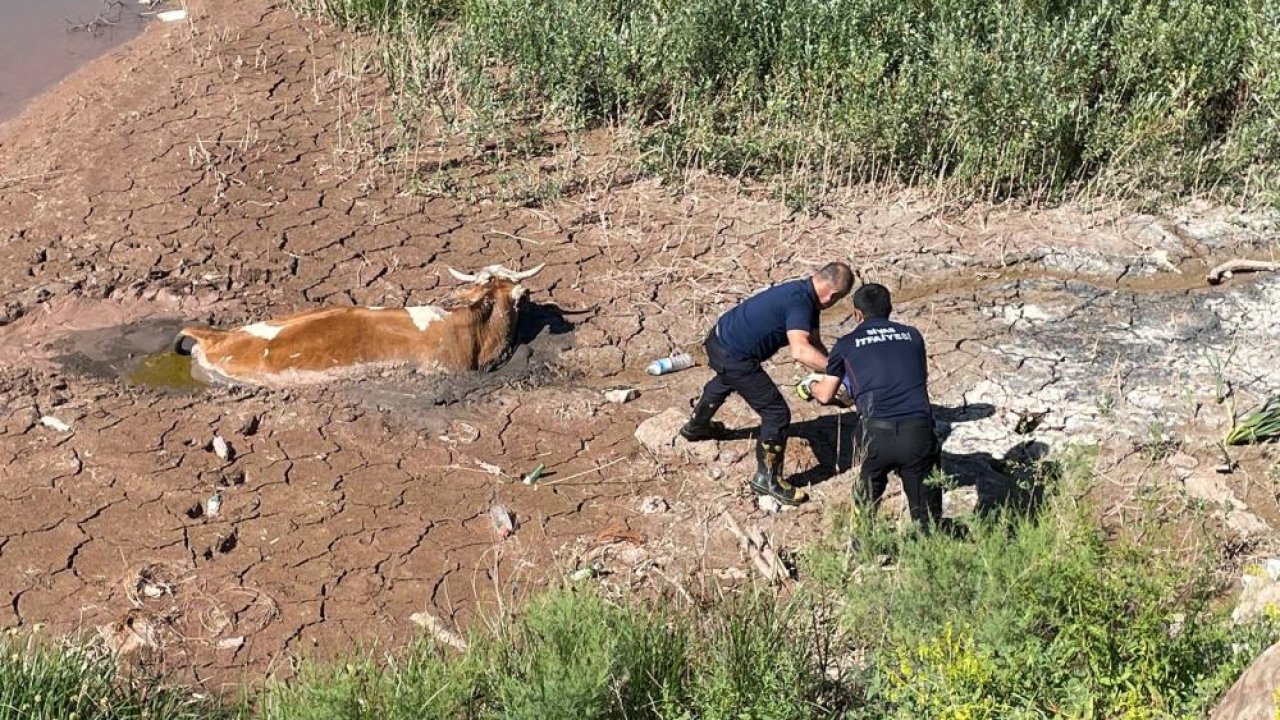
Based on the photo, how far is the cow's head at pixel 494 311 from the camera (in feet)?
29.1

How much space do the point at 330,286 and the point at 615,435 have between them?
2.44m

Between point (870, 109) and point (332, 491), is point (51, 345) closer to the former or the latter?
point (332, 491)

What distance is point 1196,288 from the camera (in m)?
9.76

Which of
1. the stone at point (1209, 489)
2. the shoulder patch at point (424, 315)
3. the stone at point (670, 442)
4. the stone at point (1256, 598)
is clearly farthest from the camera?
the shoulder patch at point (424, 315)

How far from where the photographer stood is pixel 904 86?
35.0ft

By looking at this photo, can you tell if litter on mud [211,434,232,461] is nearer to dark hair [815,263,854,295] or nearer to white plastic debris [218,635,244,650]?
white plastic debris [218,635,244,650]

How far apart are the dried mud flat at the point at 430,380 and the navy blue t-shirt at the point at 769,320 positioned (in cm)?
77

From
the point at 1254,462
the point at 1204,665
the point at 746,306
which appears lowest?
the point at 1254,462

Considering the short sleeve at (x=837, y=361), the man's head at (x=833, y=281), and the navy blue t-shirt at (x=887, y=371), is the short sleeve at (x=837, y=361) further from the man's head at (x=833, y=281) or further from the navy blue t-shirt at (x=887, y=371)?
the man's head at (x=833, y=281)

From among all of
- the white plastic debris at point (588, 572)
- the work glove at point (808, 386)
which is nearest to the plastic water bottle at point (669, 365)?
the work glove at point (808, 386)

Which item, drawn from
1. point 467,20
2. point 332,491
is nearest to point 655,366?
point 332,491

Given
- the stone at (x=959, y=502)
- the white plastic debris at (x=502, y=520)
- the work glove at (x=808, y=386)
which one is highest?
the work glove at (x=808, y=386)

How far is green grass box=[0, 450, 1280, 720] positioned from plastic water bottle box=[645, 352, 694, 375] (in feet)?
9.31

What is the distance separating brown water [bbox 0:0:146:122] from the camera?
13.0 meters
